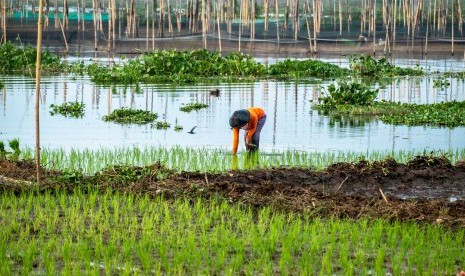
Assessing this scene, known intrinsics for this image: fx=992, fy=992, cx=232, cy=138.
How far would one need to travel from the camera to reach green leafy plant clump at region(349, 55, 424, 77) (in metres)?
30.1

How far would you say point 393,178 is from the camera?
11.2 m

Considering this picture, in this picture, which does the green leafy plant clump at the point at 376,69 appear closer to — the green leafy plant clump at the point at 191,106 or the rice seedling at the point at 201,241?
the green leafy plant clump at the point at 191,106

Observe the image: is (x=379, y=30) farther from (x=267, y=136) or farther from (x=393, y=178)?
(x=393, y=178)

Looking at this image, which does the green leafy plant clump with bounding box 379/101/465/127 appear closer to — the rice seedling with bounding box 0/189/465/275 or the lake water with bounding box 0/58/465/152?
the lake water with bounding box 0/58/465/152

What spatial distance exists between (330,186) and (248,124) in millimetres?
3007

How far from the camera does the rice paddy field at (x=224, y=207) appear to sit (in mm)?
7203

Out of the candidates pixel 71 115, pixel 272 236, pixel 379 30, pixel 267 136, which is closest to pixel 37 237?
pixel 272 236

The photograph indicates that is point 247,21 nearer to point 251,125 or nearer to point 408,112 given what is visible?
point 408,112

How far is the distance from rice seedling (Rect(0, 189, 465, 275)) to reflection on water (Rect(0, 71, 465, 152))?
19.5 feet

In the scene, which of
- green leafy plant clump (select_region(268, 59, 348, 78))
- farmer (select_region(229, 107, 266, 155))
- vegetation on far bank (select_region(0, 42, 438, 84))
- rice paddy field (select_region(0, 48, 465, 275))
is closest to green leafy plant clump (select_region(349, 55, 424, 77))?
vegetation on far bank (select_region(0, 42, 438, 84))

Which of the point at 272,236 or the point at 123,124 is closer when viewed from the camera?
the point at 272,236

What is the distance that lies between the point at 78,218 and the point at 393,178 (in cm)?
405

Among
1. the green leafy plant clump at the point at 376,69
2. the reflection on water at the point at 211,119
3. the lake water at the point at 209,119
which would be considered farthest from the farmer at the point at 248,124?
the green leafy plant clump at the point at 376,69

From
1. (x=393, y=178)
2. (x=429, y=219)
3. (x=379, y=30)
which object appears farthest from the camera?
(x=379, y=30)
